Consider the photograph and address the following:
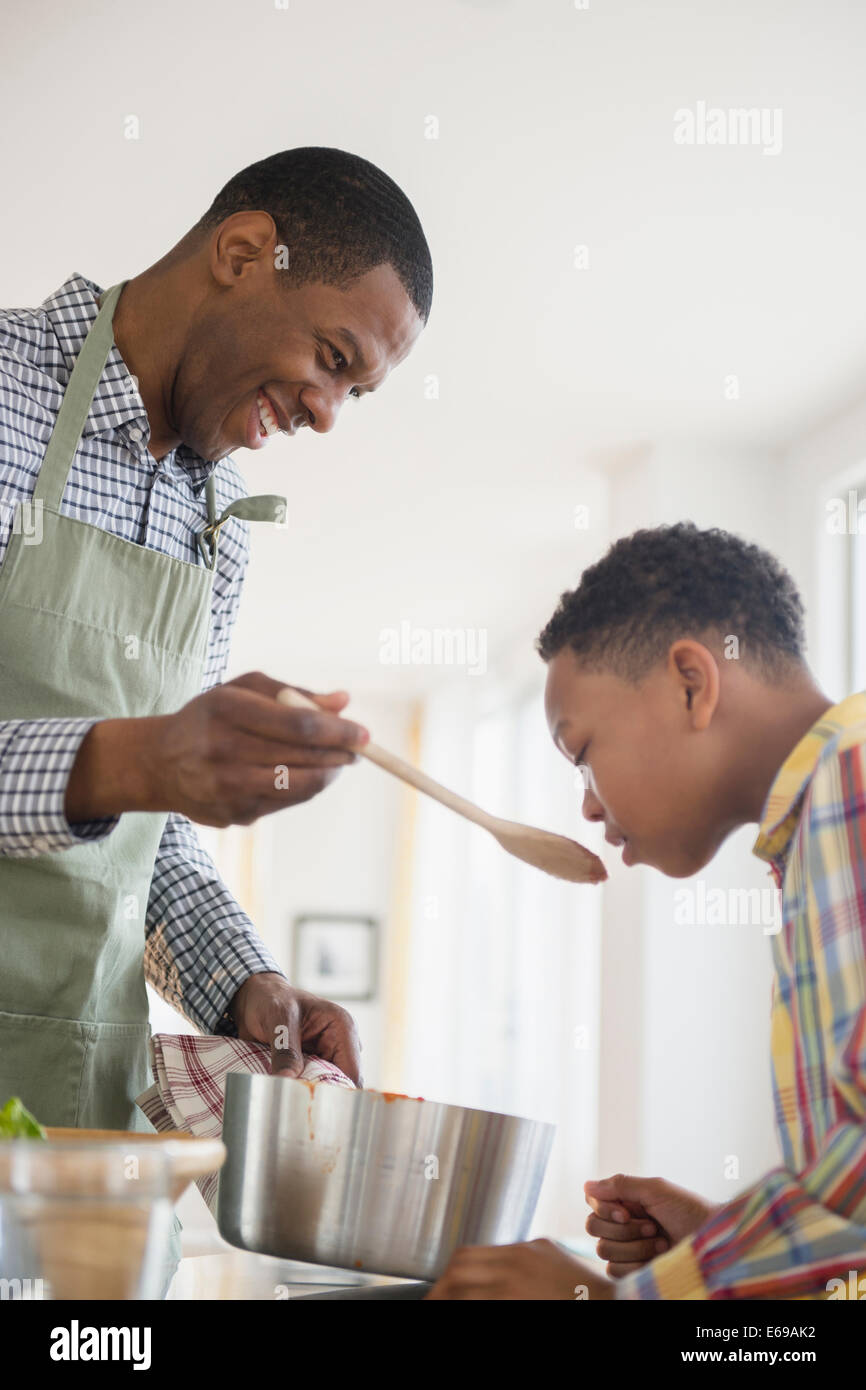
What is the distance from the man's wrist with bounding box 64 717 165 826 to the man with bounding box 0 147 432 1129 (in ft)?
0.90

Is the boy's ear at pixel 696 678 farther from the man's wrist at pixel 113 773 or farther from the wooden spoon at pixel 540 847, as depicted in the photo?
the man's wrist at pixel 113 773

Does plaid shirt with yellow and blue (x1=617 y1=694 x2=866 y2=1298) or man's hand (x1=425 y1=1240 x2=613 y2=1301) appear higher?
plaid shirt with yellow and blue (x1=617 y1=694 x2=866 y2=1298)

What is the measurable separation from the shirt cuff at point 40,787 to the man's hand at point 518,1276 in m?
0.35

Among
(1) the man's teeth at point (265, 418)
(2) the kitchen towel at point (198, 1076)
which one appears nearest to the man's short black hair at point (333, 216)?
(1) the man's teeth at point (265, 418)

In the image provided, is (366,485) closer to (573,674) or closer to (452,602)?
(452,602)

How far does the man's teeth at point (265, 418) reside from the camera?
129 cm

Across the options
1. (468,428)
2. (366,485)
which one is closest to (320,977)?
(366,485)

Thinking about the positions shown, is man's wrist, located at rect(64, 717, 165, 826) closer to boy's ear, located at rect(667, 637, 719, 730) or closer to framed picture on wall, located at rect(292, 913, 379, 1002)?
boy's ear, located at rect(667, 637, 719, 730)

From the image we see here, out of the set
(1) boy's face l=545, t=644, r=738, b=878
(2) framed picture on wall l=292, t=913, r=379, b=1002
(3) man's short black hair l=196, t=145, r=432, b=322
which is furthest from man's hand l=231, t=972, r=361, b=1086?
(2) framed picture on wall l=292, t=913, r=379, b=1002

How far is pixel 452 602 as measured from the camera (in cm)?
630

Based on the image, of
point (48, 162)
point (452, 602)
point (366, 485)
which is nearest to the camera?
point (48, 162)

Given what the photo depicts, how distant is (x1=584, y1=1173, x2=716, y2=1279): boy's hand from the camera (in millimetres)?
1041
